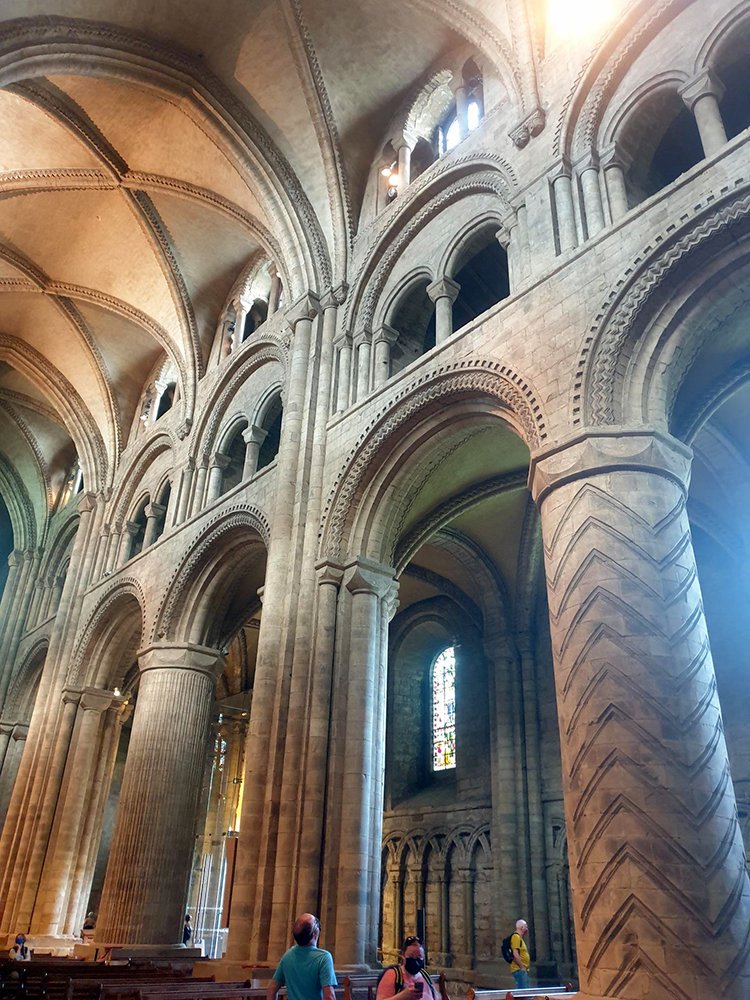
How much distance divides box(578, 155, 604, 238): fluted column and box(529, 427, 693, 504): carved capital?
3070mm

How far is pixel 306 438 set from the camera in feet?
41.7

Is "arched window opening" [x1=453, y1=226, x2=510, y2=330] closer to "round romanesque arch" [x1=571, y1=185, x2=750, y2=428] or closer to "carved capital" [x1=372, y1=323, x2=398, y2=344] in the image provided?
"carved capital" [x1=372, y1=323, x2=398, y2=344]

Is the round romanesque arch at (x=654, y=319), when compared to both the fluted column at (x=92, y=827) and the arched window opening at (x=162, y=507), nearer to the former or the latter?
the arched window opening at (x=162, y=507)

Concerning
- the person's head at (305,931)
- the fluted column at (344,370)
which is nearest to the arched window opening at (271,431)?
the fluted column at (344,370)

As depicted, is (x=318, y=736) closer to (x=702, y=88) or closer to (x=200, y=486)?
(x=200, y=486)

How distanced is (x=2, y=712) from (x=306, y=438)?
15.3m

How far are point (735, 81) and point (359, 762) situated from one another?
976cm

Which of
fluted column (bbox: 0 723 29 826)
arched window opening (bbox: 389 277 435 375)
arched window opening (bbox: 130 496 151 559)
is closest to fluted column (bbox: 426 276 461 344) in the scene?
arched window opening (bbox: 389 277 435 375)

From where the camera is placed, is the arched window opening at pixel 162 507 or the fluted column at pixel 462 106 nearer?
the fluted column at pixel 462 106

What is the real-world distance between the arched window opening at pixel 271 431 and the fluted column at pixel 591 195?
750 cm

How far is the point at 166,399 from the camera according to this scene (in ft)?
67.7

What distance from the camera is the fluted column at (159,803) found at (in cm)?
1289

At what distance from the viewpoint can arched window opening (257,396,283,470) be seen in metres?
15.9

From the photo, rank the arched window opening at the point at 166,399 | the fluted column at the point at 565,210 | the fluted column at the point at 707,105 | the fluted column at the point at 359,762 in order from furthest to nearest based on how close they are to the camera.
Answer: the arched window opening at the point at 166,399
the fluted column at the point at 565,210
the fluted column at the point at 359,762
the fluted column at the point at 707,105
